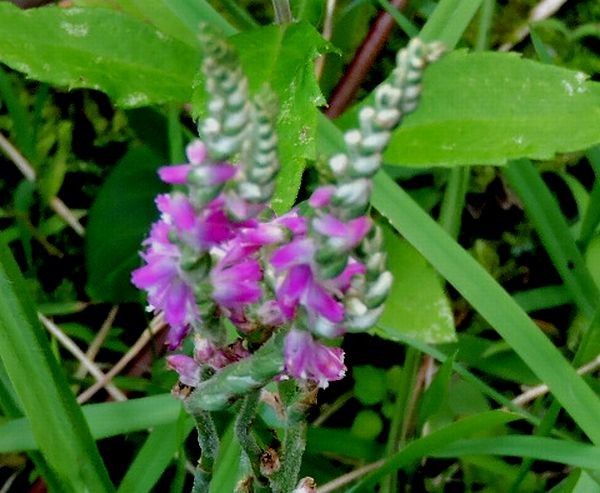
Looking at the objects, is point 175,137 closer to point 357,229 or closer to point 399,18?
point 399,18

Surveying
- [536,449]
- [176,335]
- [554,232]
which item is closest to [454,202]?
[554,232]

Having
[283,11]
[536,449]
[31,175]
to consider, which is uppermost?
[283,11]

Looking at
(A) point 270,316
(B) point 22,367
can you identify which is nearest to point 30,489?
(B) point 22,367

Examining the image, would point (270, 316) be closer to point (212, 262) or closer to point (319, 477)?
point (212, 262)

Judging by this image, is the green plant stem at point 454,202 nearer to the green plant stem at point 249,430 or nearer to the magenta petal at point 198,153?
the green plant stem at point 249,430

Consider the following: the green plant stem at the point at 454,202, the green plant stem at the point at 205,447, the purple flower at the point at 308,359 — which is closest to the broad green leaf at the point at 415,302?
the green plant stem at the point at 454,202

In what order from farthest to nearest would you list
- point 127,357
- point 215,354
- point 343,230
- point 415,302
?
1. point 127,357
2. point 415,302
3. point 215,354
4. point 343,230
